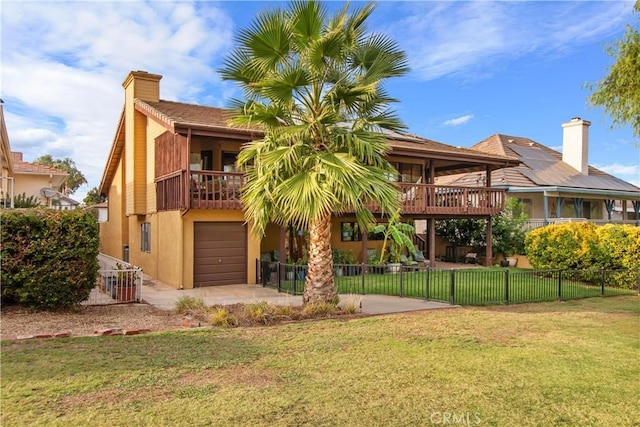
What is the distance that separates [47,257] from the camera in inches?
367

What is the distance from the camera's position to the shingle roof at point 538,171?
2652 cm

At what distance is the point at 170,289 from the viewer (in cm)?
1466

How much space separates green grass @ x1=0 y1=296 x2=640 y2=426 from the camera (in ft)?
15.3

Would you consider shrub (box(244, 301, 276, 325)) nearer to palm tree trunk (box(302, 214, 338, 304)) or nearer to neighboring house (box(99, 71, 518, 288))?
palm tree trunk (box(302, 214, 338, 304))

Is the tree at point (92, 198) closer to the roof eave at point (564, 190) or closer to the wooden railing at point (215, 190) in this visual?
the wooden railing at point (215, 190)

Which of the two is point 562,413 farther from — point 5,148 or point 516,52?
point 5,148

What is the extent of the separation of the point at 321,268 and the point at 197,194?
6512 millimetres

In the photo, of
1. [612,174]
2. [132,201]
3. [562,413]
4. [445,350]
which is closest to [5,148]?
[132,201]

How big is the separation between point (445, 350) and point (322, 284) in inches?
145

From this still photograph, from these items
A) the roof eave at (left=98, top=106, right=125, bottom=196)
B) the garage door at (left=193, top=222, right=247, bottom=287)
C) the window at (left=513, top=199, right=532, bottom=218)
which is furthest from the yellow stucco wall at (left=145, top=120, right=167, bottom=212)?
the window at (left=513, top=199, right=532, bottom=218)

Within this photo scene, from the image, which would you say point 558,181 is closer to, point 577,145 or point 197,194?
point 577,145

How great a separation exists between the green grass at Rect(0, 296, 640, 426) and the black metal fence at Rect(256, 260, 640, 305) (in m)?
3.76

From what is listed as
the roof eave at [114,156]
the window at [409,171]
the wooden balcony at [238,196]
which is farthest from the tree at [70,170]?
the window at [409,171]

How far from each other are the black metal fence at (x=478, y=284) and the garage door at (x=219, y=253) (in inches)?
29.7
